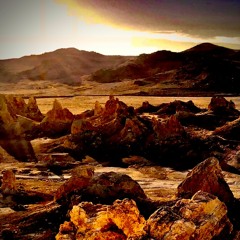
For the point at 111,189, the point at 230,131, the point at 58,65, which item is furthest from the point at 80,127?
the point at 58,65

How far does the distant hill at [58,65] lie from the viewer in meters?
87.6

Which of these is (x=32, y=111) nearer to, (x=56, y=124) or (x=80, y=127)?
(x=56, y=124)

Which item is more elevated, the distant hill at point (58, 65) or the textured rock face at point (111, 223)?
the distant hill at point (58, 65)

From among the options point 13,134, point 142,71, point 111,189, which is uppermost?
point 142,71

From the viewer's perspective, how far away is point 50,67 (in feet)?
309

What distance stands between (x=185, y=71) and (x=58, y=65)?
41241 mm

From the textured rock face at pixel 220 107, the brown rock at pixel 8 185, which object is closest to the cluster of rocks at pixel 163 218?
the brown rock at pixel 8 185

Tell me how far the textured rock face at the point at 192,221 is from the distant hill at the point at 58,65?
233ft

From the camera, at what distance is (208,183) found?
884cm

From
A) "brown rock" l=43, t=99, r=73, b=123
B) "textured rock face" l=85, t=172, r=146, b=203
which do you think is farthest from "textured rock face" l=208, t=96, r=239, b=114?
"textured rock face" l=85, t=172, r=146, b=203

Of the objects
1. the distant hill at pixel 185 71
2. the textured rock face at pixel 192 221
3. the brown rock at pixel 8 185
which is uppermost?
the distant hill at pixel 185 71

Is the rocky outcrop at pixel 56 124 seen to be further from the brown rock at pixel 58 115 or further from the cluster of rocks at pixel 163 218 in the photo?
the cluster of rocks at pixel 163 218

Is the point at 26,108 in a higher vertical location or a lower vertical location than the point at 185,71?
lower

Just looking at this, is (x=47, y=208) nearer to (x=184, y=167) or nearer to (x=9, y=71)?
(x=184, y=167)
